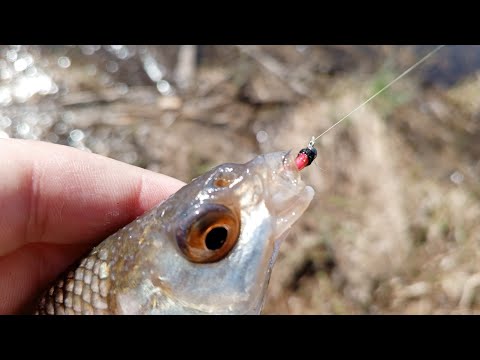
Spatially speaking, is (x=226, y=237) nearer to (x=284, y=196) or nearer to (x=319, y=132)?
(x=284, y=196)

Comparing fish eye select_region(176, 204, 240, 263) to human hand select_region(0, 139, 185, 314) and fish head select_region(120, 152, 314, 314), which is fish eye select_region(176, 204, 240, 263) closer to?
fish head select_region(120, 152, 314, 314)

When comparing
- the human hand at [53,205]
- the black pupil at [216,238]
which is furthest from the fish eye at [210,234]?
the human hand at [53,205]

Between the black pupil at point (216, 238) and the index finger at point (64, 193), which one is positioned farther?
the index finger at point (64, 193)

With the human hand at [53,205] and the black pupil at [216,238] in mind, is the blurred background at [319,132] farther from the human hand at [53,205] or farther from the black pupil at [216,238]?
the black pupil at [216,238]

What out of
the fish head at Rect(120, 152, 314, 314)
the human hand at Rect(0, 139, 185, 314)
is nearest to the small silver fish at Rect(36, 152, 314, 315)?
the fish head at Rect(120, 152, 314, 314)

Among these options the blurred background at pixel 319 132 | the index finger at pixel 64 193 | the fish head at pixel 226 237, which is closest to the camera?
the fish head at pixel 226 237
